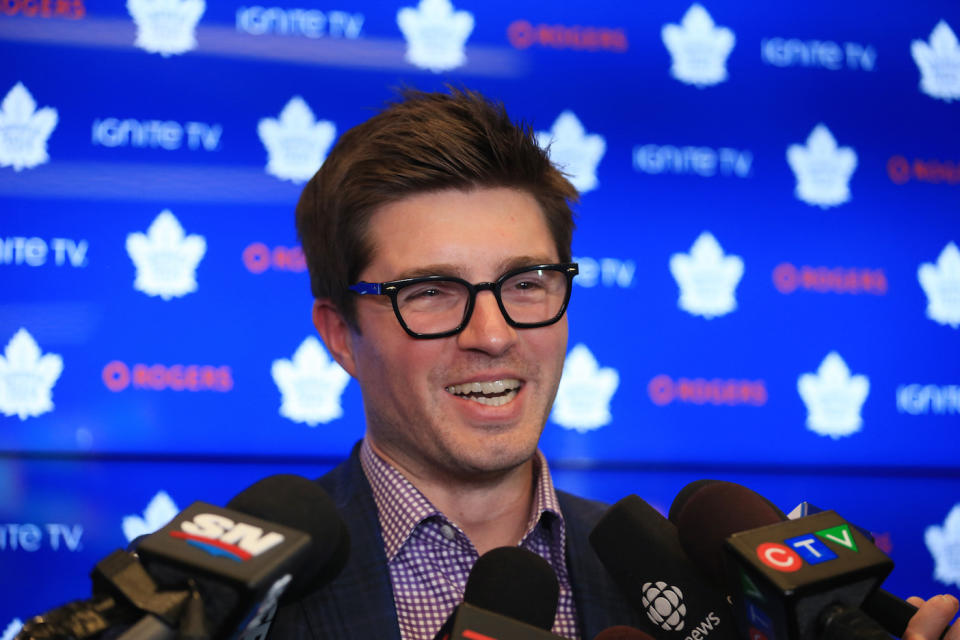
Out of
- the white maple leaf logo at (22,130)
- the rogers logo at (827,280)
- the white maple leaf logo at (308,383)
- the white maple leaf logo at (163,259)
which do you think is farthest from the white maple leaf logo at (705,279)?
the white maple leaf logo at (22,130)

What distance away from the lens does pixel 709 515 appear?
1.12 m

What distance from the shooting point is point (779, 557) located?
89cm

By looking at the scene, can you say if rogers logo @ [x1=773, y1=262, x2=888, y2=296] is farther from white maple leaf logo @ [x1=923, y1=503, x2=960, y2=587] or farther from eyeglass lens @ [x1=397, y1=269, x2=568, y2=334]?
eyeglass lens @ [x1=397, y1=269, x2=568, y2=334]

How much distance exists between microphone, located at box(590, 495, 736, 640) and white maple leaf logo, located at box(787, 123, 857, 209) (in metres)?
1.65

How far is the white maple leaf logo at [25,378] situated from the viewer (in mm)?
2285

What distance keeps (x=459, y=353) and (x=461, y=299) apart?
0.29ft

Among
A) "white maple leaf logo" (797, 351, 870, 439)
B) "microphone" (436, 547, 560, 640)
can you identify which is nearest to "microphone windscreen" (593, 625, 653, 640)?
"microphone" (436, 547, 560, 640)

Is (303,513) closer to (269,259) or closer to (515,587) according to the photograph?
(515,587)

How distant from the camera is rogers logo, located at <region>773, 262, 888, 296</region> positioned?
2564 mm

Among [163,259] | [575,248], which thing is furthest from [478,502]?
[163,259]

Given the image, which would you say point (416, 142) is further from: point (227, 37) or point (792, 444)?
point (792, 444)

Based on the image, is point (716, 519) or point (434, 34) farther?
point (434, 34)

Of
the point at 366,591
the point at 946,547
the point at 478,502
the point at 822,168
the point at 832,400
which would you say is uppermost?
the point at 822,168

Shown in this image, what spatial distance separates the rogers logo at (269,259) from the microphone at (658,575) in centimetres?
137
